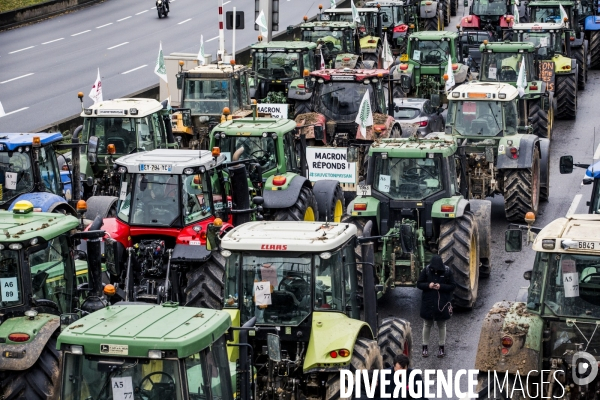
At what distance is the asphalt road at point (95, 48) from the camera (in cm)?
3384

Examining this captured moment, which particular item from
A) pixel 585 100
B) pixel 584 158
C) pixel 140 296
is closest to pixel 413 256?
pixel 140 296

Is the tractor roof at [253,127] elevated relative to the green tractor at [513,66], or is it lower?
elevated

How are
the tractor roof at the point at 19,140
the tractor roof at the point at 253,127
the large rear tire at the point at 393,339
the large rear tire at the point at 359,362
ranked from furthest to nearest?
the tractor roof at the point at 253,127
the tractor roof at the point at 19,140
the large rear tire at the point at 393,339
the large rear tire at the point at 359,362

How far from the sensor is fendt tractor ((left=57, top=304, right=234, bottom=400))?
9.01 metres

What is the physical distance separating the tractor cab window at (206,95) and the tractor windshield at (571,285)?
551 inches

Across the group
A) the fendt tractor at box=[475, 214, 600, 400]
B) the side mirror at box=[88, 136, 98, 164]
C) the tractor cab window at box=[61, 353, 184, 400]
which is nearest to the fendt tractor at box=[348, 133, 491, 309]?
the side mirror at box=[88, 136, 98, 164]

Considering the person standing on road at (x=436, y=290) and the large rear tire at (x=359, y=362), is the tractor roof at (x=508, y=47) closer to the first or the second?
the person standing on road at (x=436, y=290)

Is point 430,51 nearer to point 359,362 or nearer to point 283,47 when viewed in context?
point 283,47

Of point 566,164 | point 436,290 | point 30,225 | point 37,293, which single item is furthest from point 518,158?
point 37,293

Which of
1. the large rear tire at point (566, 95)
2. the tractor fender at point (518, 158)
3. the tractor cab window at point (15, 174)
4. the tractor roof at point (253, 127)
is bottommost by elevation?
the large rear tire at point (566, 95)

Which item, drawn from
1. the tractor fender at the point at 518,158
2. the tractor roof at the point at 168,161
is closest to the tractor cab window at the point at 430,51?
the tractor fender at the point at 518,158

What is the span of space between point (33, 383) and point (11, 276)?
1.25 metres

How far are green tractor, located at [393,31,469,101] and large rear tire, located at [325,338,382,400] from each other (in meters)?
19.3

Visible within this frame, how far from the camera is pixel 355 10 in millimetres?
34625
